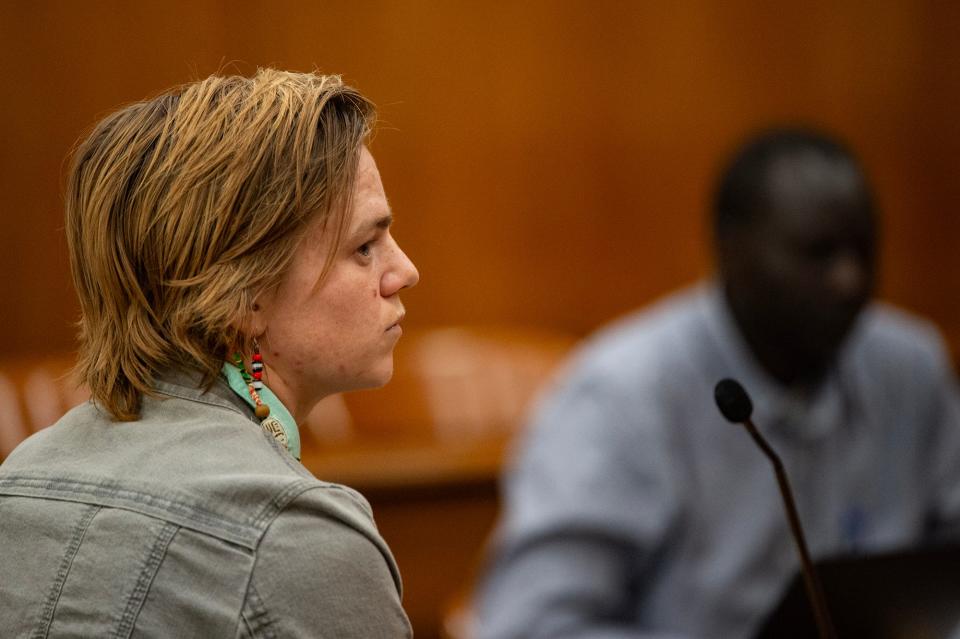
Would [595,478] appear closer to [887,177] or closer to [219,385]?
[219,385]

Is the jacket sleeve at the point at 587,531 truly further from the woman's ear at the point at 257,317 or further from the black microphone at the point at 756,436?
the woman's ear at the point at 257,317

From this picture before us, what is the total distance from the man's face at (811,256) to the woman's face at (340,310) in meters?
1.35

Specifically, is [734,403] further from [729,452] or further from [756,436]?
[729,452]

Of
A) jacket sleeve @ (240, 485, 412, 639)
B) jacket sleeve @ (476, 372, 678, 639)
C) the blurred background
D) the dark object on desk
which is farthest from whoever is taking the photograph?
the blurred background

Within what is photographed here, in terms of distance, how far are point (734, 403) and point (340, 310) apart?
1.09 feet

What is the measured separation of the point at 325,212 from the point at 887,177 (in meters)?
3.73

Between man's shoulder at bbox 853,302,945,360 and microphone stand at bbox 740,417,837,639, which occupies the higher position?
microphone stand at bbox 740,417,837,639

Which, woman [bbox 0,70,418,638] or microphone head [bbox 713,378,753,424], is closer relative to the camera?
woman [bbox 0,70,418,638]

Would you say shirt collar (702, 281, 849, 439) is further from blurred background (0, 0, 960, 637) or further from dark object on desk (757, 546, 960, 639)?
blurred background (0, 0, 960, 637)

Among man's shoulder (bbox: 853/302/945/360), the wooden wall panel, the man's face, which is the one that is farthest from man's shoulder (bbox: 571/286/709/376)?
the wooden wall panel

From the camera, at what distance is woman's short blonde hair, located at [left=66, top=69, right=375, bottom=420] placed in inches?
34.4

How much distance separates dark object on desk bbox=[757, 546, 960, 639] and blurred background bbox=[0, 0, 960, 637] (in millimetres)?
2023

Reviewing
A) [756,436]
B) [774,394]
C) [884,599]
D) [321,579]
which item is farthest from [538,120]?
[321,579]

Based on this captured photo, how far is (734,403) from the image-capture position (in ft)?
3.40
